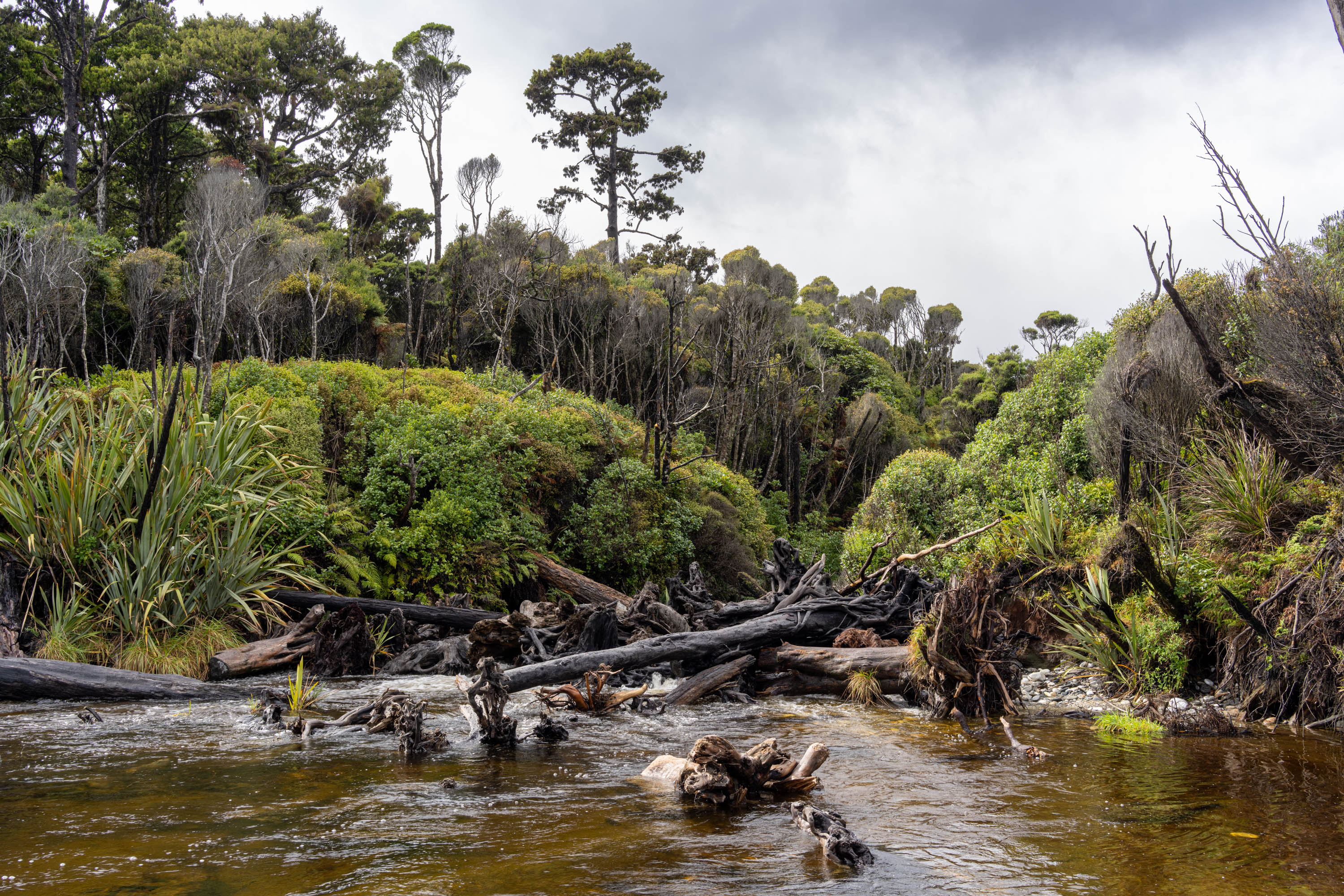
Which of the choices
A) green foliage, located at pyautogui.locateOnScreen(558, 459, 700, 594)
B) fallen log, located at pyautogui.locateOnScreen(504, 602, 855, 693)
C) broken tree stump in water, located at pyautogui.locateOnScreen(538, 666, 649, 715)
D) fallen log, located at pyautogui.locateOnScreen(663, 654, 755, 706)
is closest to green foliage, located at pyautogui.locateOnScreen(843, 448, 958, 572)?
green foliage, located at pyautogui.locateOnScreen(558, 459, 700, 594)

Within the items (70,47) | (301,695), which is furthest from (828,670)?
(70,47)

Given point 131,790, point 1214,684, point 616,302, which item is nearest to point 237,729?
point 131,790

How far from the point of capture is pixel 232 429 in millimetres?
10719

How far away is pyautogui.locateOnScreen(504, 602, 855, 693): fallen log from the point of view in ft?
27.0

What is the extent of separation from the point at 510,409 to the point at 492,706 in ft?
37.7

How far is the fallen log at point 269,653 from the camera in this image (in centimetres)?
879

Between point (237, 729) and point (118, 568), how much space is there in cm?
315

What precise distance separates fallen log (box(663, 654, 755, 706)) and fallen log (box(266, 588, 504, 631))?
10.6 feet

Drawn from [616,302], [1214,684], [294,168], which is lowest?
[1214,684]

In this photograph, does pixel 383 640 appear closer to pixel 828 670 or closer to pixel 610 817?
pixel 828 670

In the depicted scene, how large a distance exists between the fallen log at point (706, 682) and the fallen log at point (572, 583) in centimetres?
552

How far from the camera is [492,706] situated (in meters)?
6.48

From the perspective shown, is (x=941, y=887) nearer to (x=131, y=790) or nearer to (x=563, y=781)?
(x=563, y=781)

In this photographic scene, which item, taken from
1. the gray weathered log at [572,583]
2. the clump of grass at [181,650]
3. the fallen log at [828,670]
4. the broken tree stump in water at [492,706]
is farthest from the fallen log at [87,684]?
the gray weathered log at [572,583]
